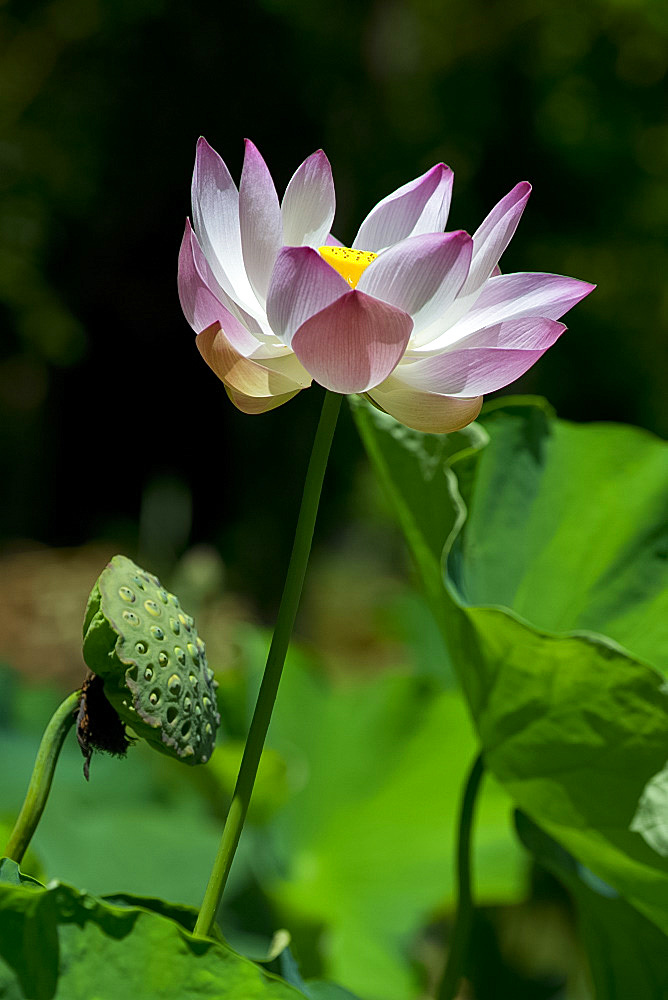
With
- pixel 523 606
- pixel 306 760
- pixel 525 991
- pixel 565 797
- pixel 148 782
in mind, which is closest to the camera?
pixel 565 797

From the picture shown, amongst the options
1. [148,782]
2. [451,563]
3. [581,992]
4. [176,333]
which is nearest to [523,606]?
[451,563]

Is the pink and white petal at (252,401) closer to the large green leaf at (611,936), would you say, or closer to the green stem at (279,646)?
the green stem at (279,646)

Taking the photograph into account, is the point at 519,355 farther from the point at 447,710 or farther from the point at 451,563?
the point at 447,710

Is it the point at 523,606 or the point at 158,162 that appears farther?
the point at 158,162

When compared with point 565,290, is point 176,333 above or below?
below

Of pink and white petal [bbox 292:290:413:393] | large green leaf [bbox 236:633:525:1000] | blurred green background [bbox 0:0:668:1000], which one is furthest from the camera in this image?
blurred green background [bbox 0:0:668:1000]

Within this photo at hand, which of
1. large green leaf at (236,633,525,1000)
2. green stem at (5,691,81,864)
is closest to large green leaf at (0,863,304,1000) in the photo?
green stem at (5,691,81,864)

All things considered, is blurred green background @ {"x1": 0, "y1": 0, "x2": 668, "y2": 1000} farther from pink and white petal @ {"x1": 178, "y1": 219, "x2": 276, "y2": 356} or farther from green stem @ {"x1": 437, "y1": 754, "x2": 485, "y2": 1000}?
pink and white petal @ {"x1": 178, "y1": 219, "x2": 276, "y2": 356}

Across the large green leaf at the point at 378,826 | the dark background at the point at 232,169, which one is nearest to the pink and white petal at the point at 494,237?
the large green leaf at the point at 378,826
